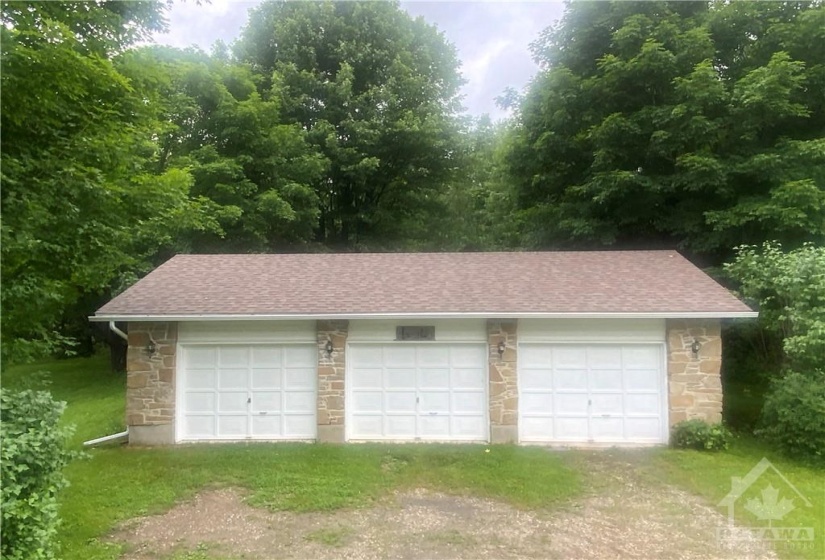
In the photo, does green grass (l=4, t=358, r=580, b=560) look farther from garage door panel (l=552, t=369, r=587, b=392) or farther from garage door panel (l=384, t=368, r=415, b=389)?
garage door panel (l=552, t=369, r=587, b=392)

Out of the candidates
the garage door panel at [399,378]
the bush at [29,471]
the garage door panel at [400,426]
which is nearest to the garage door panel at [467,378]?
the garage door panel at [399,378]

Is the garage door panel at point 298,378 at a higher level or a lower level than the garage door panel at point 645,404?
higher

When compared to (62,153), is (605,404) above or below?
below

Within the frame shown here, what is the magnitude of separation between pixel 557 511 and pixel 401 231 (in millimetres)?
16227

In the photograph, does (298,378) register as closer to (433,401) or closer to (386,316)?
(386,316)

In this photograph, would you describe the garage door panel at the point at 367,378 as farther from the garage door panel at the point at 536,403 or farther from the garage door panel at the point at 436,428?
the garage door panel at the point at 536,403

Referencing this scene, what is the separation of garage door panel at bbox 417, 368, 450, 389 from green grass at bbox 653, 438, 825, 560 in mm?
3852

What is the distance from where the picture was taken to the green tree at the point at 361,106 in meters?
21.1

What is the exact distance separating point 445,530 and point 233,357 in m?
5.67

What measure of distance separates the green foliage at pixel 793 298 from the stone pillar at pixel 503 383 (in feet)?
16.0

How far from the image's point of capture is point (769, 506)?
705cm

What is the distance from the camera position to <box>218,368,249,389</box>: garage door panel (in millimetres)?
10250

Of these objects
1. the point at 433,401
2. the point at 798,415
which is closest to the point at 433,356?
the point at 433,401

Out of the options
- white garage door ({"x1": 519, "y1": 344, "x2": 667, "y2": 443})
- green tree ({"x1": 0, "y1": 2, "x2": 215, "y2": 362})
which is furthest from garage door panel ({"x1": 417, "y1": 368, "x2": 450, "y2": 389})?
green tree ({"x1": 0, "y1": 2, "x2": 215, "y2": 362})
